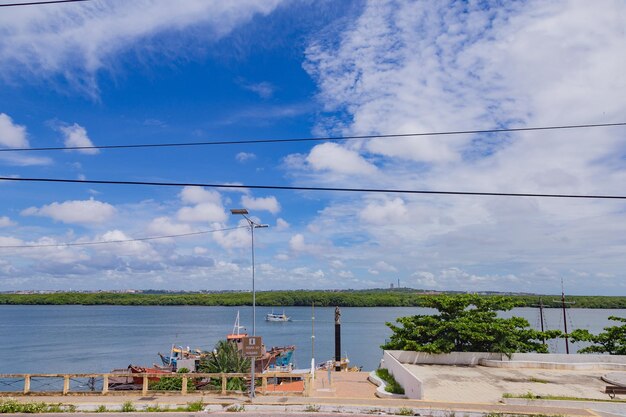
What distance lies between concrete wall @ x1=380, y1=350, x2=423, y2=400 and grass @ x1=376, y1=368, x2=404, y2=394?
0.20m

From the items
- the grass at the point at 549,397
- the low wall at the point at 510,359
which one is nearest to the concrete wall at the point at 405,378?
the low wall at the point at 510,359

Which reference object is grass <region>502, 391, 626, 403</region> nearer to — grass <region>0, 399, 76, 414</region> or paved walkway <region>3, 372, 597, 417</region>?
paved walkway <region>3, 372, 597, 417</region>

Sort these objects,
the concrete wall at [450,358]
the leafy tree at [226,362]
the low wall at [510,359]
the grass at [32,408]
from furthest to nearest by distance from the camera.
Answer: the concrete wall at [450,358] < the low wall at [510,359] < the leafy tree at [226,362] < the grass at [32,408]

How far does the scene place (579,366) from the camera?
25.2m

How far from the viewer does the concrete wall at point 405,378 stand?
18638 mm

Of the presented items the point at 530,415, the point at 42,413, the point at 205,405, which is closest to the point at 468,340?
the point at 530,415

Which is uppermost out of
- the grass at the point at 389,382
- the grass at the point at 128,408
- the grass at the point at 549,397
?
the grass at the point at 128,408

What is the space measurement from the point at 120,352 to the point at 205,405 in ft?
209

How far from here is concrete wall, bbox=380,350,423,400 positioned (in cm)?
1864

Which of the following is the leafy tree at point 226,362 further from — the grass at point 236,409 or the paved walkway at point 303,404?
the grass at point 236,409

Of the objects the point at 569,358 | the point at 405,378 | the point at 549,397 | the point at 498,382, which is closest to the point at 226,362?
the point at 405,378

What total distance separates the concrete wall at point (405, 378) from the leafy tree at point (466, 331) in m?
1.22

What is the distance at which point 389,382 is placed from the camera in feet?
76.7

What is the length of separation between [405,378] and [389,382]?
2449 mm
